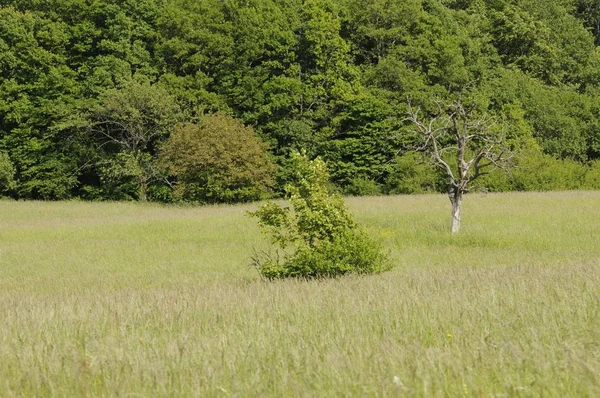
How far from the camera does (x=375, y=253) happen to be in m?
13.4

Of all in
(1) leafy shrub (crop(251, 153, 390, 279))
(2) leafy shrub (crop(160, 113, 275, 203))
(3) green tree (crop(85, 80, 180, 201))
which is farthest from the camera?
(3) green tree (crop(85, 80, 180, 201))

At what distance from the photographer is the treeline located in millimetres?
46219

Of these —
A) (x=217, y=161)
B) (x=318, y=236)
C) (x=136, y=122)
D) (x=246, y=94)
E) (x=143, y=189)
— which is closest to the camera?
(x=318, y=236)

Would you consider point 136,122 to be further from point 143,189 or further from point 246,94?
point 246,94

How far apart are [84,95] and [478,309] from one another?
47.4 metres

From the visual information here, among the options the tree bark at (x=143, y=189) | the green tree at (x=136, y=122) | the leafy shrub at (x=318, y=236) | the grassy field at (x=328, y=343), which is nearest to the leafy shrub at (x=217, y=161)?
the green tree at (x=136, y=122)

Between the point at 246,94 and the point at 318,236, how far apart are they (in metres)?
36.3

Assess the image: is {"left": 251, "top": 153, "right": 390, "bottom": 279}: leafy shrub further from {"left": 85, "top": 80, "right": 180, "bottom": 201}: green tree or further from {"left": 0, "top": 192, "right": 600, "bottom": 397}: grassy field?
{"left": 85, "top": 80, "right": 180, "bottom": 201}: green tree

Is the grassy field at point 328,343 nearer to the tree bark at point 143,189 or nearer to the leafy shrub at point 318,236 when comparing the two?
the leafy shrub at point 318,236

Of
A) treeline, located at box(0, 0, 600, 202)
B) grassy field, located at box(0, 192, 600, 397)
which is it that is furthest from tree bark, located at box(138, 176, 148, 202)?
grassy field, located at box(0, 192, 600, 397)

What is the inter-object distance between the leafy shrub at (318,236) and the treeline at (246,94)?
94.7ft

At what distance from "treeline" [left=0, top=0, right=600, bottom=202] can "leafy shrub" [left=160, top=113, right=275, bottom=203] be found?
72cm

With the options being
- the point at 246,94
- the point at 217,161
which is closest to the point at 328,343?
the point at 217,161

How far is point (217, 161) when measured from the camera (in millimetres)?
41031
